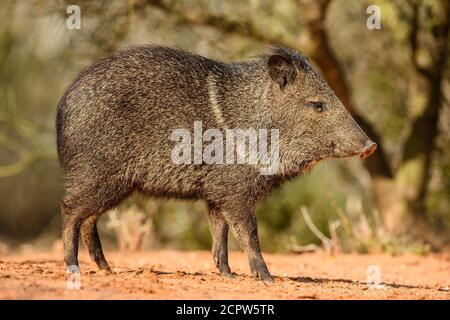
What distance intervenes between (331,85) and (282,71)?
349 cm

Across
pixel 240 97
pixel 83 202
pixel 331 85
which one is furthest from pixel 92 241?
pixel 331 85

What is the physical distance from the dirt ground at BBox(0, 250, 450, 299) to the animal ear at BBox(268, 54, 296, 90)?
1280 mm

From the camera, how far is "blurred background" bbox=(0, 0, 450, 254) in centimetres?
817

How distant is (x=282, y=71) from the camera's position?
510 cm

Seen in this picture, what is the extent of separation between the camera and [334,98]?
5.10 metres

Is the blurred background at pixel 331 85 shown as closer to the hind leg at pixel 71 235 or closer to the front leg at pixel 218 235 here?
the front leg at pixel 218 235

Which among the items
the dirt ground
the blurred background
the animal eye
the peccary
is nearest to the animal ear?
the peccary

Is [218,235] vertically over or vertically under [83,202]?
under

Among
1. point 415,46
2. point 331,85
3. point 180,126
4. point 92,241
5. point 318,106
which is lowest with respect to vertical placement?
point 92,241

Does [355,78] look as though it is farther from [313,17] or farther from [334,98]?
[334,98]

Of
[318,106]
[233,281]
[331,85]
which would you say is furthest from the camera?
[331,85]

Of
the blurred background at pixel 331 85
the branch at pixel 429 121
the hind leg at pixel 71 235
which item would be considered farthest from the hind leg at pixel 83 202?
the branch at pixel 429 121

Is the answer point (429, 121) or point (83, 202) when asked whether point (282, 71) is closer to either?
point (83, 202)
